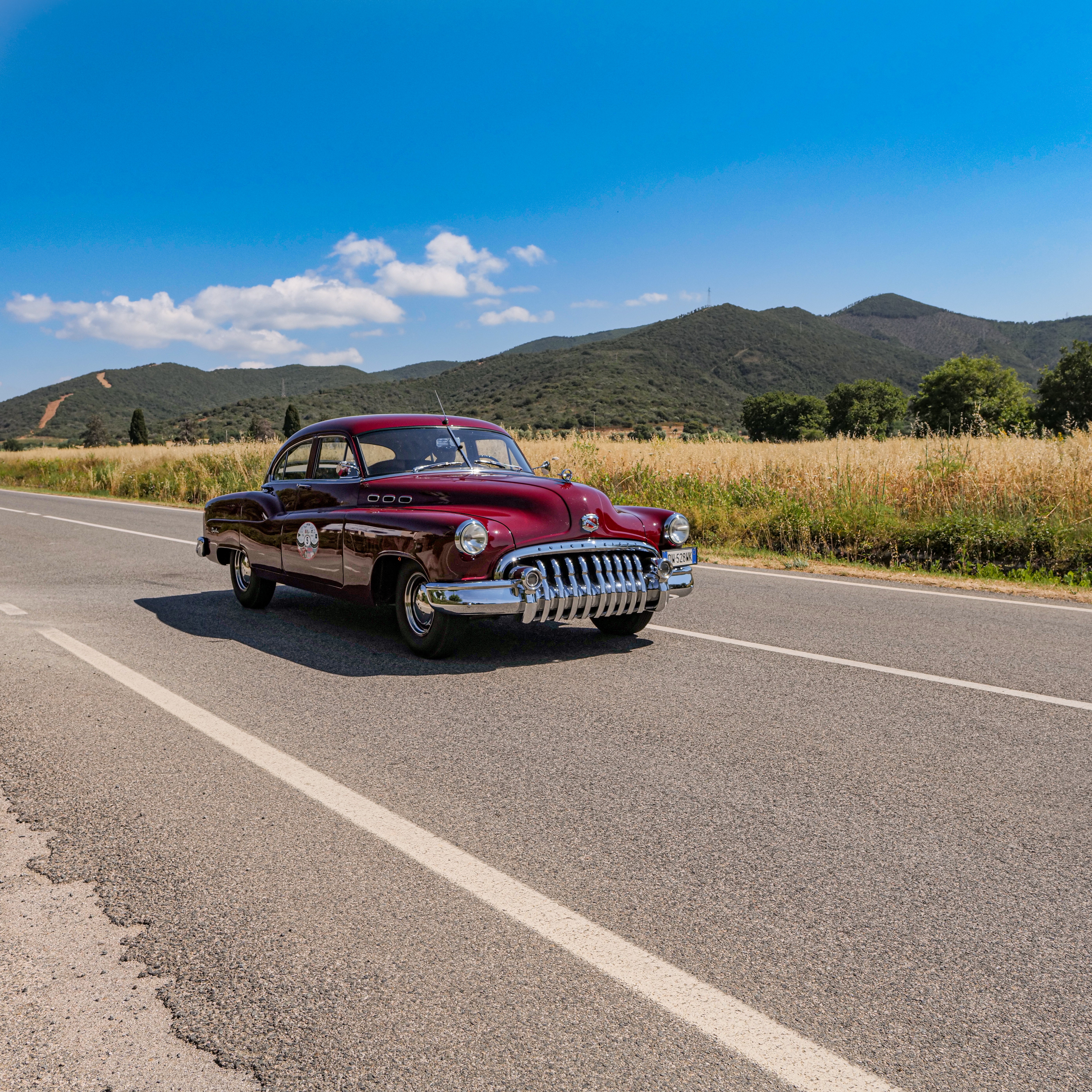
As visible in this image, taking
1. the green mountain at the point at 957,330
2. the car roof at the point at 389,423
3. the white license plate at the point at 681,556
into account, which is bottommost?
the white license plate at the point at 681,556

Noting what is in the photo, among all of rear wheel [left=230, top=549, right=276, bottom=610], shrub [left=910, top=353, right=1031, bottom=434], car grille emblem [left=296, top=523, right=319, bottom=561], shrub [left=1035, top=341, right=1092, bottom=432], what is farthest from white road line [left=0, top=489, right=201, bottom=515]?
shrub [left=910, top=353, right=1031, bottom=434]

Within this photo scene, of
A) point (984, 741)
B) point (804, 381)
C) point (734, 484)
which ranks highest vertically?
point (804, 381)

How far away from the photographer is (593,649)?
6633 mm

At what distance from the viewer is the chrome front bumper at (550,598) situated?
5781mm

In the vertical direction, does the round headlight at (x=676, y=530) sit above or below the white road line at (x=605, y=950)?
above

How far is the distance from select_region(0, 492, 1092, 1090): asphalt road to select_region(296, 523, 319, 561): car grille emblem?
0.77 metres

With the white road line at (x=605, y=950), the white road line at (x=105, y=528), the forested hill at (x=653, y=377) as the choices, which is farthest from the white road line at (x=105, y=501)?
the forested hill at (x=653, y=377)

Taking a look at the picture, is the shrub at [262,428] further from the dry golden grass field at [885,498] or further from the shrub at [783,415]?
the shrub at [783,415]

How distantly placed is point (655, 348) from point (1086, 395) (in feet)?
165

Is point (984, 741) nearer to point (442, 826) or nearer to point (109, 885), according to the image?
point (442, 826)

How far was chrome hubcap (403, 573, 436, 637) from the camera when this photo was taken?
6301 millimetres

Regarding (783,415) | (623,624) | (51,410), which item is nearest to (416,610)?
(623,624)

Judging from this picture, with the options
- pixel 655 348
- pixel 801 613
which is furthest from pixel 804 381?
pixel 801 613

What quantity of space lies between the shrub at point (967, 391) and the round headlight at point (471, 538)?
6367 cm
